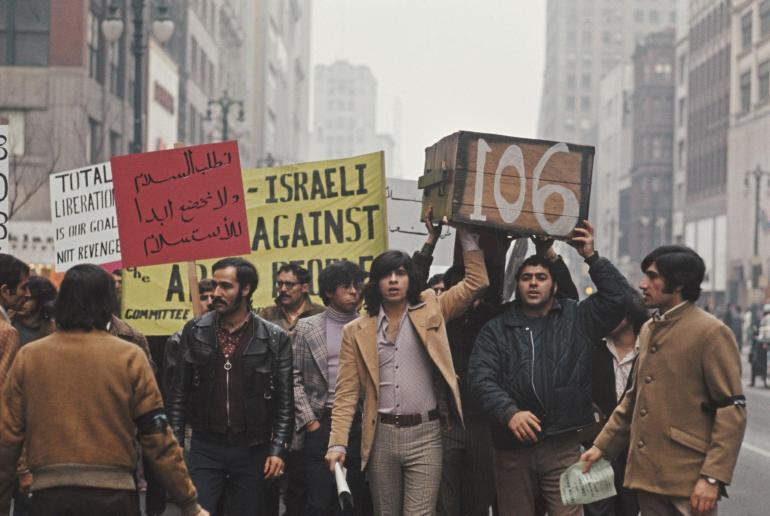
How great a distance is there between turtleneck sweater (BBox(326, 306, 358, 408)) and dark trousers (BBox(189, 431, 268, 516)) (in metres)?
1.30

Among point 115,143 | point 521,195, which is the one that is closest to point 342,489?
point 521,195

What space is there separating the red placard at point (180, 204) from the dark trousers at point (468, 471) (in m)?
2.42

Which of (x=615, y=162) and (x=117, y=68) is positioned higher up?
(x=615, y=162)

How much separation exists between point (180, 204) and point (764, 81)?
66159 millimetres

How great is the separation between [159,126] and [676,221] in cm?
5232

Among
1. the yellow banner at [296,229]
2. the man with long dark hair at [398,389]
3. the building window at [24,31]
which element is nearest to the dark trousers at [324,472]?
the man with long dark hair at [398,389]

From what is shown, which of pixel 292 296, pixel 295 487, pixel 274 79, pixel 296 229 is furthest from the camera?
pixel 274 79

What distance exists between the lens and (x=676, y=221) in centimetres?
9781

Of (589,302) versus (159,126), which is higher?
(159,126)

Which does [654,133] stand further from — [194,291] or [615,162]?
[194,291]

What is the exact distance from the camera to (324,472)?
9.07m

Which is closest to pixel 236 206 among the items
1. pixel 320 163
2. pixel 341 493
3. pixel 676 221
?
pixel 320 163

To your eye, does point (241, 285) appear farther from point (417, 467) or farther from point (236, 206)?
point (236, 206)

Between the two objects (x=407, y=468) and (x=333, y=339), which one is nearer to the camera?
(x=407, y=468)
